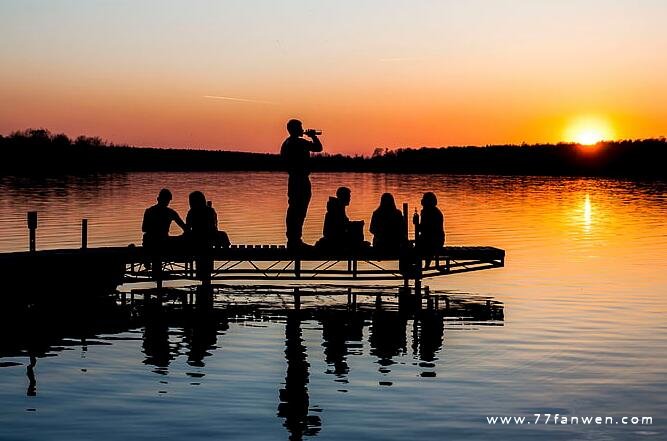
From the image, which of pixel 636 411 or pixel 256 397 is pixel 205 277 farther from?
pixel 636 411

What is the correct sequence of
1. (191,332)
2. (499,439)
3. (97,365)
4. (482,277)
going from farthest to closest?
(482,277) < (191,332) < (97,365) < (499,439)

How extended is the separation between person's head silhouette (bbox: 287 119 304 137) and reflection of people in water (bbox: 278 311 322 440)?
5.03 meters

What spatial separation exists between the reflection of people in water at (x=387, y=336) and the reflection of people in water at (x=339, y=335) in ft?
1.09

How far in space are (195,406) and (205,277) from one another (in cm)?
1135

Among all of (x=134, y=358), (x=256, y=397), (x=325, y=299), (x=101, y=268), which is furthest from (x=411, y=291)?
(x=256, y=397)

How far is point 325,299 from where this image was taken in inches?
1042

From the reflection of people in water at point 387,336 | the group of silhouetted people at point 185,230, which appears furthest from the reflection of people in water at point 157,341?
the reflection of people in water at point 387,336

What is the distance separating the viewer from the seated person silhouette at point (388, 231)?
24547mm

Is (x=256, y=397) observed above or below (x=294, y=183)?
below

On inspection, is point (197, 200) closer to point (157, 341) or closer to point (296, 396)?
point (157, 341)

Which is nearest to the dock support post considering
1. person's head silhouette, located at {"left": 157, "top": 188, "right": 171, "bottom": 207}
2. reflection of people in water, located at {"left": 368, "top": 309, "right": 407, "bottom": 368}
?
reflection of people in water, located at {"left": 368, "top": 309, "right": 407, "bottom": 368}

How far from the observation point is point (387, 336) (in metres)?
20.6

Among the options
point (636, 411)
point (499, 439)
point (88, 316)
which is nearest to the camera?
point (499, 439)

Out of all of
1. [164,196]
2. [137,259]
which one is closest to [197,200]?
[164,196]
